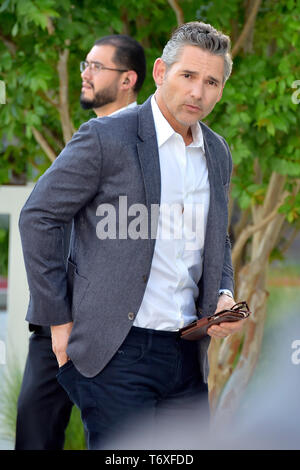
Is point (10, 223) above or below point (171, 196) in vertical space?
below

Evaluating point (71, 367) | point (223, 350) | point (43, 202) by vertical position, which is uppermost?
point (43, 202)

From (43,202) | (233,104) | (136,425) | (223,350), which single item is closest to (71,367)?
(136,425)

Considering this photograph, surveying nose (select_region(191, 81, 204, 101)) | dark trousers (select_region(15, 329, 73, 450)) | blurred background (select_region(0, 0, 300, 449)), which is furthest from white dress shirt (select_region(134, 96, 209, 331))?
blurred background (select_region(0, 0, 300, 449))

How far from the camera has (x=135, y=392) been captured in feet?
6.41

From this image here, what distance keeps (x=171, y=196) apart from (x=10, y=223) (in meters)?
2.62

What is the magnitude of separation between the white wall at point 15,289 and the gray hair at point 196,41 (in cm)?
249

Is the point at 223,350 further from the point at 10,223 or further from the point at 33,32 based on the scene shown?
the point at 33,32

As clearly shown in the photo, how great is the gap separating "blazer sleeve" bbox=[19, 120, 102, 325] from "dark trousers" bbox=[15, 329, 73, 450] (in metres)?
0.99

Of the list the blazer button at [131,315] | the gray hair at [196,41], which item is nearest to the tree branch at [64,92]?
the gray hair at [196,41]

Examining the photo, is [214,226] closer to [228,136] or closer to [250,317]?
[228,136]

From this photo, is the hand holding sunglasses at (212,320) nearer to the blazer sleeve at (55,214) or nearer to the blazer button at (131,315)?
the blazer button at (131,315)

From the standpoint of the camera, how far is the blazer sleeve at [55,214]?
1.90m

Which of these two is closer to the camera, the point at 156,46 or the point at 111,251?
the point at 111,251

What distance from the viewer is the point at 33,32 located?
12.8ft
